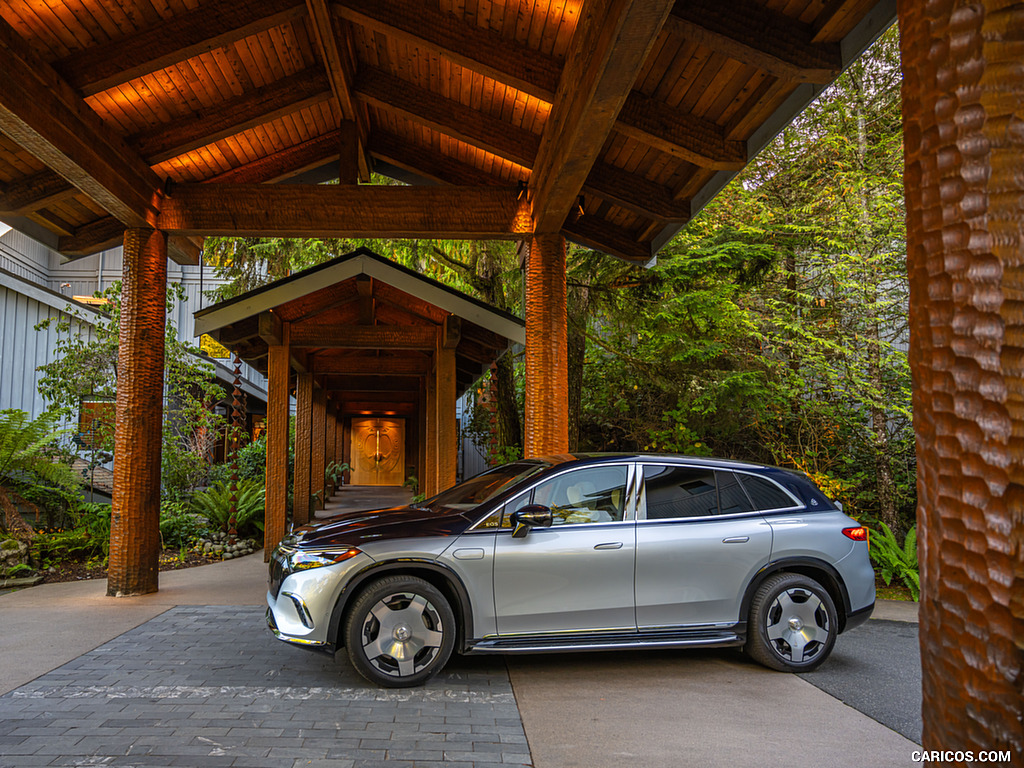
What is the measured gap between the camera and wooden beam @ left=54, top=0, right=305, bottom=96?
6.12 meters

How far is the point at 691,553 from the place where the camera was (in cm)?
490

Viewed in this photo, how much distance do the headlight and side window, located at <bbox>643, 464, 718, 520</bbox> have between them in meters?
2.14

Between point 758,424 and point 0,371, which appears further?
point 0,371

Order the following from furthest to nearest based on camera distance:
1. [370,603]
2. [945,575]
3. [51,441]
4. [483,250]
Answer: [483,250] → [51,441] → [370,603] → [945,575]

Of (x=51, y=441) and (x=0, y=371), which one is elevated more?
(x=0, y=371)

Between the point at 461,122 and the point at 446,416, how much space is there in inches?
190

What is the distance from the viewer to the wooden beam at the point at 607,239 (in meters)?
8.34

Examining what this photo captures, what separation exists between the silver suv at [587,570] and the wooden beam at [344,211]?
3548 millimetres

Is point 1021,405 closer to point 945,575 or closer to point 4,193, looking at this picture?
point 945,575

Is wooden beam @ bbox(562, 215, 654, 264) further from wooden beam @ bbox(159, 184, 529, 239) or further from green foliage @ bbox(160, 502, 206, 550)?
green foliage @ bbox(160, 502, 206, 550)

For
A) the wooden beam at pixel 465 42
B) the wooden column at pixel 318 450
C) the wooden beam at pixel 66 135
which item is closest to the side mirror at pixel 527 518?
the wooden beam at pixel 465 42

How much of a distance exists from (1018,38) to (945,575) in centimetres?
100

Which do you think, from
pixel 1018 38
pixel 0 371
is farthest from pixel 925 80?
pixel 0 371

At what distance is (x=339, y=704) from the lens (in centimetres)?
420
